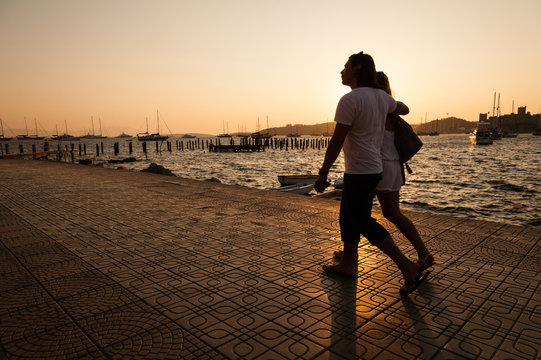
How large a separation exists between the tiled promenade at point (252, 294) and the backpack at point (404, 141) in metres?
1.20

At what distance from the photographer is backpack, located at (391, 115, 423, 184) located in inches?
121

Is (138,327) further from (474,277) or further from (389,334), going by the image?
(474,277)

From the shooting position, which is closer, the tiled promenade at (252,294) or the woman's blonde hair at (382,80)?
the tiled promenade at (252,294)

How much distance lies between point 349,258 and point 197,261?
1.67m

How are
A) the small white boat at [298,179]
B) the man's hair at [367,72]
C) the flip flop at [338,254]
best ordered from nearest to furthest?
1. the man's hair at [367,72]
2. the flip flop at [338,254]
3. the small white boat at [298,179]

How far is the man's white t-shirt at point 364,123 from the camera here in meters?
2.81

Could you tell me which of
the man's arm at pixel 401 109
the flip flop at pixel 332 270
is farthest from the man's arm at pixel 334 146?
the flip flop at pixel 332 270

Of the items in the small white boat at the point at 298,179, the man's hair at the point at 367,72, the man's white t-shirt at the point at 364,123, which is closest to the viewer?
the man's white t-shirt at the point at 364,123

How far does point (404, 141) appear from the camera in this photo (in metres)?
3.11

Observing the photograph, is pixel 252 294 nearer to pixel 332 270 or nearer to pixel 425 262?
pixel 332 270

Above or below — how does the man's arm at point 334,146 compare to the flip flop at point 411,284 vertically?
above

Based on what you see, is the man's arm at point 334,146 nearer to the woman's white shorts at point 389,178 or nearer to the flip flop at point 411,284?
the woman's white shorts at point 389,178

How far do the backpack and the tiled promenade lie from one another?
1204 mm

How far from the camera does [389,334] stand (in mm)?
2338
